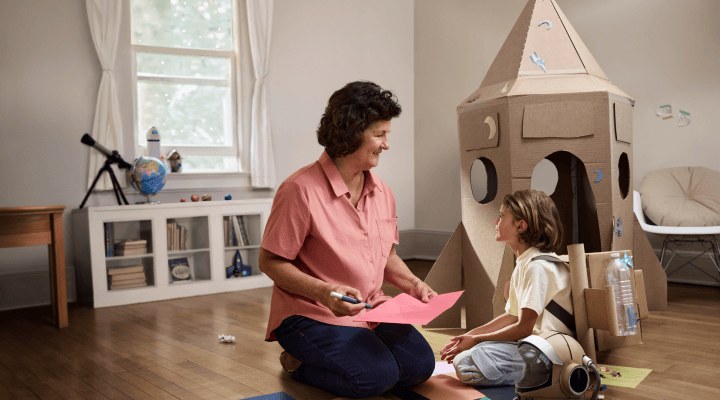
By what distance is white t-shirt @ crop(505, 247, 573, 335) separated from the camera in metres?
2.01

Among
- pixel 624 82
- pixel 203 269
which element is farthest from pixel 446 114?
pixel 203 269

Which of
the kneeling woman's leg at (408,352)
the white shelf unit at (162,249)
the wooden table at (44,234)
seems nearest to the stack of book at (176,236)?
the white shelf unit at (162,249)

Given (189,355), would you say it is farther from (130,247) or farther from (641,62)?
(641,62)

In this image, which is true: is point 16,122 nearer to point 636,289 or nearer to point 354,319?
point 354,319

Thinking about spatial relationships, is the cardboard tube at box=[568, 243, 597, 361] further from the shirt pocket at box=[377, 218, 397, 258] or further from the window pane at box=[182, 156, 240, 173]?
the window pane at box=[182, 156, 240, 173]

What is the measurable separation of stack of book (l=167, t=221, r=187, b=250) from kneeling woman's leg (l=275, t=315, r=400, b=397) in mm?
2501

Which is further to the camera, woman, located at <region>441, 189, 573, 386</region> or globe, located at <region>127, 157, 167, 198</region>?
globe, located at <region>127, 157, 167, 198</region>

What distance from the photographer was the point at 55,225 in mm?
3418

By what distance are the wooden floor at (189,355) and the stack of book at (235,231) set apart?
0.76 meters

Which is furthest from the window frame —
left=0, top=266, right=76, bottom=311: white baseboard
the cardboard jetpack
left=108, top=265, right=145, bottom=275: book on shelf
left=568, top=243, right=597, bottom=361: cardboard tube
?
left=568, top=243, right=597, bottom=361: cardboard tube

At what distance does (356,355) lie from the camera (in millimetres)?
1958

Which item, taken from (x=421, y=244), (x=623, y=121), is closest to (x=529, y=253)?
(x=623, y=121)

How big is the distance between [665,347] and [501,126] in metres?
1.30

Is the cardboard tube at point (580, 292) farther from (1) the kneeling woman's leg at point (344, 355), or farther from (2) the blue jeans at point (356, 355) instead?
(1) the kneeling woman's leg at point (344, 355)
